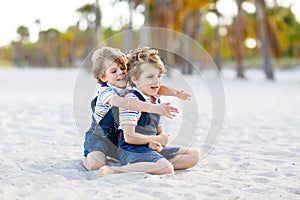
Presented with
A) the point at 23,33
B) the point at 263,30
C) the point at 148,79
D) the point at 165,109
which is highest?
the point at 23,33

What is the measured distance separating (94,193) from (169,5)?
90.0 feet

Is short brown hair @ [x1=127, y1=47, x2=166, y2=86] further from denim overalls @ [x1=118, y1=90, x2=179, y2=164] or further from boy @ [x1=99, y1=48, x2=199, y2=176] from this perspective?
denim overalls @ [x1=118, y1=90, x2=179, y2=164]

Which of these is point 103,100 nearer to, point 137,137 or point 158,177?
point 137,137

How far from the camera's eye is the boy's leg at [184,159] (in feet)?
12.3

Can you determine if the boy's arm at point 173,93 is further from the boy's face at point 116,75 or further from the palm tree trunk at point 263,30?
the palm tree trunk at point 263,30

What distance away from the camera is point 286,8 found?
3681cm

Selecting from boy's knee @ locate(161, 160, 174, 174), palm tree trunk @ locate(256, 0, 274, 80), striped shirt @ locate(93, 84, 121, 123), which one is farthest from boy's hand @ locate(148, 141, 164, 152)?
palm tree trunk @ locate(256, 0, 274, 80)

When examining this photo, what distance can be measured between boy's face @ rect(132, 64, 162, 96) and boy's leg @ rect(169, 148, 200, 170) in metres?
0.63

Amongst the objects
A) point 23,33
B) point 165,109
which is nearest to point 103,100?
point 165,109

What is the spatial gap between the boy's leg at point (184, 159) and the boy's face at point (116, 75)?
0.75m

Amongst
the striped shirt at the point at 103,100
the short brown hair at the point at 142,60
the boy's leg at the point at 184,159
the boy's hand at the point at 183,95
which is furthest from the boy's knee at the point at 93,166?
the boy's hand at the point at 183,95

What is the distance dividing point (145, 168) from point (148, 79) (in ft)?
2.22

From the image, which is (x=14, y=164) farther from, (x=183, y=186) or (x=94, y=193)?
(x=183, y=186)

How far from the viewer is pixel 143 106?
336cm
